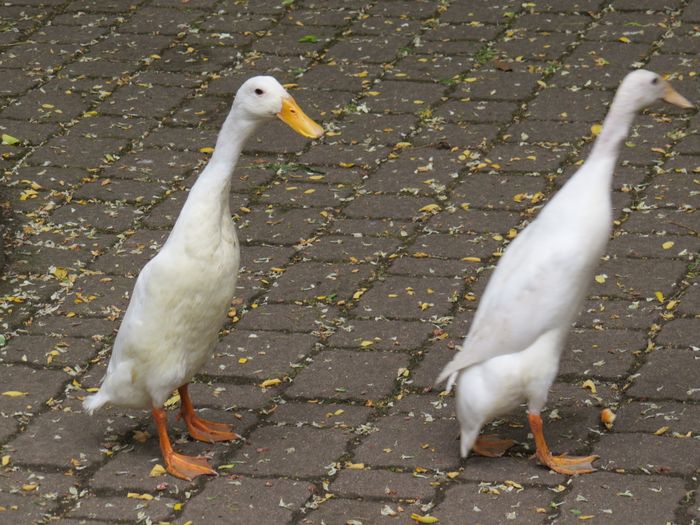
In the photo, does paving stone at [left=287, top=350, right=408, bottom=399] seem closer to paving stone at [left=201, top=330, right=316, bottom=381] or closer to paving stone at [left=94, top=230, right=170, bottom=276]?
paving stone at [left=201, top=330, right=316, bottom=381]

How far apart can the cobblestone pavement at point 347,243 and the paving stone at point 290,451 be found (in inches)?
0.4

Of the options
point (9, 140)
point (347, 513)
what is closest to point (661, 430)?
point (347, 513)

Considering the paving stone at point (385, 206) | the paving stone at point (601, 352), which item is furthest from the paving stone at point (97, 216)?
the paving stone at point (601, 352)

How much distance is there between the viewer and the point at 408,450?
5.28 meters

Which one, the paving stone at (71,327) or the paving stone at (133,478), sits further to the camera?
the paving stone at (71,327)

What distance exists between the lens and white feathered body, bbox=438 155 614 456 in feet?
16.3

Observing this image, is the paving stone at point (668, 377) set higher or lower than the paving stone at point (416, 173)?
higher

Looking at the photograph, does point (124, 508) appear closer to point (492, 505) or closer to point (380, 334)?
point (492, 505)

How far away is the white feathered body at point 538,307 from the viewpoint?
4.98 m

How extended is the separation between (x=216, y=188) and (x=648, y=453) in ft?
6.13

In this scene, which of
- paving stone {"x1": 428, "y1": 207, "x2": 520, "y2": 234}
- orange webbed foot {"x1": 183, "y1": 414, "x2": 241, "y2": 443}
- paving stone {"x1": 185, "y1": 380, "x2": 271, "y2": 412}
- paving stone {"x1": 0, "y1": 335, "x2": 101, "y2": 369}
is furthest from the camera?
paving stone {"x1": 428, "y1": 207, "x2": 520, "y2": 234}

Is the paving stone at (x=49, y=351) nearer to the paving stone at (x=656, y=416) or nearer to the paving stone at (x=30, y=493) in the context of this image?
the paving stone at (x=30, y=493)

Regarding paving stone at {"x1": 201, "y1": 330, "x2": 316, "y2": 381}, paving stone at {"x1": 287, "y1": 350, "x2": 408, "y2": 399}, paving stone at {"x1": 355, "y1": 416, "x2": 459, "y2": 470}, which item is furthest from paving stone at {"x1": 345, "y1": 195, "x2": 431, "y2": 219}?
paving stone at {"x1": 355, "y1": 416, "x2": 459, "y2": 470}

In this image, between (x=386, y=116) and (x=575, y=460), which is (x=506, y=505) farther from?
(x=386, y=116)
